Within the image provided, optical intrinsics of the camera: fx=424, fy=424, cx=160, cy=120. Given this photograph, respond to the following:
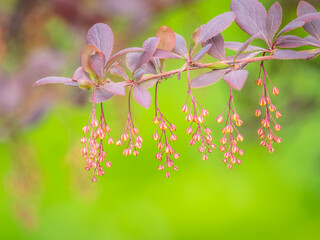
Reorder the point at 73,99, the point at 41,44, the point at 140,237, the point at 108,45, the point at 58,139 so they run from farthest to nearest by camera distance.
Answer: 1. the point at 58,139
2. the point at 140,237
3. the point at 41,44
4. the point at 73,99
5. the point at 108,45

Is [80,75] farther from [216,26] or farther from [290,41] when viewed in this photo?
[290,41]

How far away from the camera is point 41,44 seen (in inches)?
67.8

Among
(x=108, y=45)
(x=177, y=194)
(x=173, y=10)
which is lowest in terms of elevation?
(x=177, y=194)

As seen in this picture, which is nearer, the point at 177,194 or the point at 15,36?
the point at 15,36

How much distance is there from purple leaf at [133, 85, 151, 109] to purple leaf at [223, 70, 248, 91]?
0.39 feet

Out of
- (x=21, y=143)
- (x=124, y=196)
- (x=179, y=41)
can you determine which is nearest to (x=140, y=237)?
(x=124, y=196)

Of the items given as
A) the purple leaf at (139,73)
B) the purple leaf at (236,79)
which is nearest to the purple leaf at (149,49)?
the purple leaf at (139,73)

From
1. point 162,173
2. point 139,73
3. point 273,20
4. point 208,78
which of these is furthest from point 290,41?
point 162,173

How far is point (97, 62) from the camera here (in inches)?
26.5

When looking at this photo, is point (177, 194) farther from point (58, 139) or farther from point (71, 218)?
point (58, 139)

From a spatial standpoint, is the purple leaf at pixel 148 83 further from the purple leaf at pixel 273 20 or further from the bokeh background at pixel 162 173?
the bokeh background at pixel 162 173

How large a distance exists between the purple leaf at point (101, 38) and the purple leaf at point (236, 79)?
8.3 inches

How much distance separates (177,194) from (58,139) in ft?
3.40

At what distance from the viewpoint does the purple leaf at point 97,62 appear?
26.3 inches
